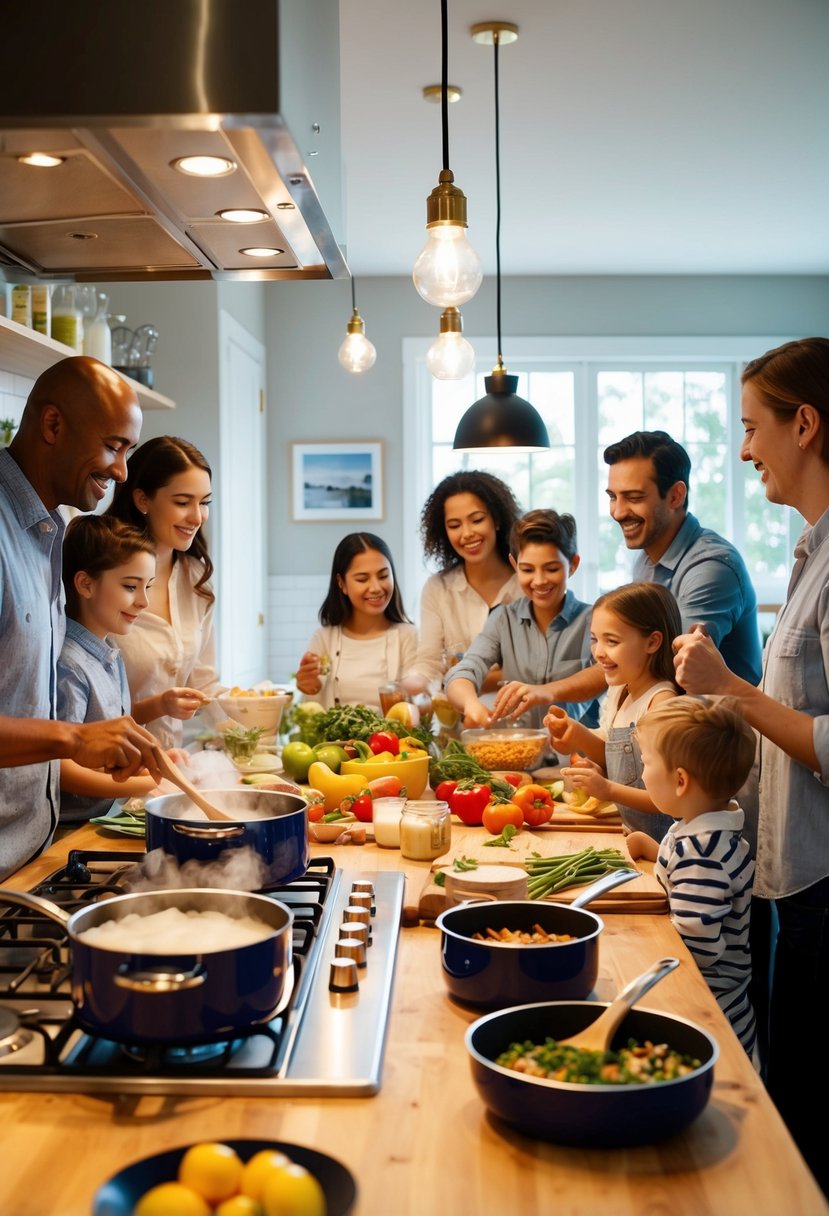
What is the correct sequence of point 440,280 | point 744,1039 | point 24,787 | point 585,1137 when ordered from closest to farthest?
point 585,1137 → point 744,1039 → point 24,787 → point 440,280

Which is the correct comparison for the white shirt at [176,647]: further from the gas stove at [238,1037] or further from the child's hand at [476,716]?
the gas stove at [238,1037]

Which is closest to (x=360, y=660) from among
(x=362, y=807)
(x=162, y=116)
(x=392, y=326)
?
(x=362, y=807)

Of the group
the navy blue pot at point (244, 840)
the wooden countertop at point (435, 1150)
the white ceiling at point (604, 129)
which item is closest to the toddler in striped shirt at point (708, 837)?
the wooden countertop at point (435, 1150)

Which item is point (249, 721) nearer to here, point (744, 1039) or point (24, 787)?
point (24, 787)

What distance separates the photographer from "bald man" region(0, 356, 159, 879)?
1.91 metres

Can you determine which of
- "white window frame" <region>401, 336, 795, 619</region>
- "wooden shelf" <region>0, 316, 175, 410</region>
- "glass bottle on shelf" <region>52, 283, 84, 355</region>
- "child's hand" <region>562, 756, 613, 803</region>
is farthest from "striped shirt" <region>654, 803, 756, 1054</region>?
"white window frame" <region>401, 336, 795, 619</region>

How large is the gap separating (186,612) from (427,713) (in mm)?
832

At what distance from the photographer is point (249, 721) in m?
3.16

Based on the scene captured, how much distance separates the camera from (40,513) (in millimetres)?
1980

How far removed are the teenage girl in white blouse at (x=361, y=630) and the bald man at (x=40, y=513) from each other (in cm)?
202

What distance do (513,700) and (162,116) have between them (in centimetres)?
198

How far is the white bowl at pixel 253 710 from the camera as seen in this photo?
3146mm

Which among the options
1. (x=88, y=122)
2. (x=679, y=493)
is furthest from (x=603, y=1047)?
(x=679, y=493)

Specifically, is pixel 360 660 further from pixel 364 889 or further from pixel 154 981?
pixel 154 981
